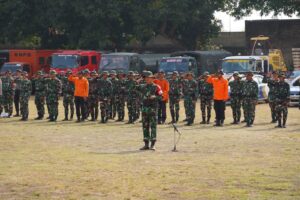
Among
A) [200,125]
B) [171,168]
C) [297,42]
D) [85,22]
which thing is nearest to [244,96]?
[200,125]

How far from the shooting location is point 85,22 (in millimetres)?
60969

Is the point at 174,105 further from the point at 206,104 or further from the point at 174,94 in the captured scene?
the point at 206,104

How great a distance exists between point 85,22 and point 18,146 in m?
39.6

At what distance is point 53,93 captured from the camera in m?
30.7

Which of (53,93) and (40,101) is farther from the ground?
(53,93)

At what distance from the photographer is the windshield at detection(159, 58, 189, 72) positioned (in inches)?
1893

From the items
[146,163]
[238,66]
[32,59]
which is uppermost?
[32,59]

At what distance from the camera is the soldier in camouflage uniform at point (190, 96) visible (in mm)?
29375

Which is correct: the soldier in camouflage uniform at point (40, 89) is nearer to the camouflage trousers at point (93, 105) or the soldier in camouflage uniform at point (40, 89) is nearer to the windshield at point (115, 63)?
the camouflage trousers at point (93, 105)

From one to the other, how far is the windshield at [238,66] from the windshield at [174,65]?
10.8ft

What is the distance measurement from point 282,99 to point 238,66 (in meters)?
17.2

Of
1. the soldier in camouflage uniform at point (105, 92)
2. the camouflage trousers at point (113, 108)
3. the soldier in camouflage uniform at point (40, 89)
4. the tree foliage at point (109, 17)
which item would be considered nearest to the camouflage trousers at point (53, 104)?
the soldier in camouflage uniform at point (40, 89)

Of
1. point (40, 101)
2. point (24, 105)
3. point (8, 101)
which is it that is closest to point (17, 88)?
point (8, 101)

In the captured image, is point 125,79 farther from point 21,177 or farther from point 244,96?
point 21,177
